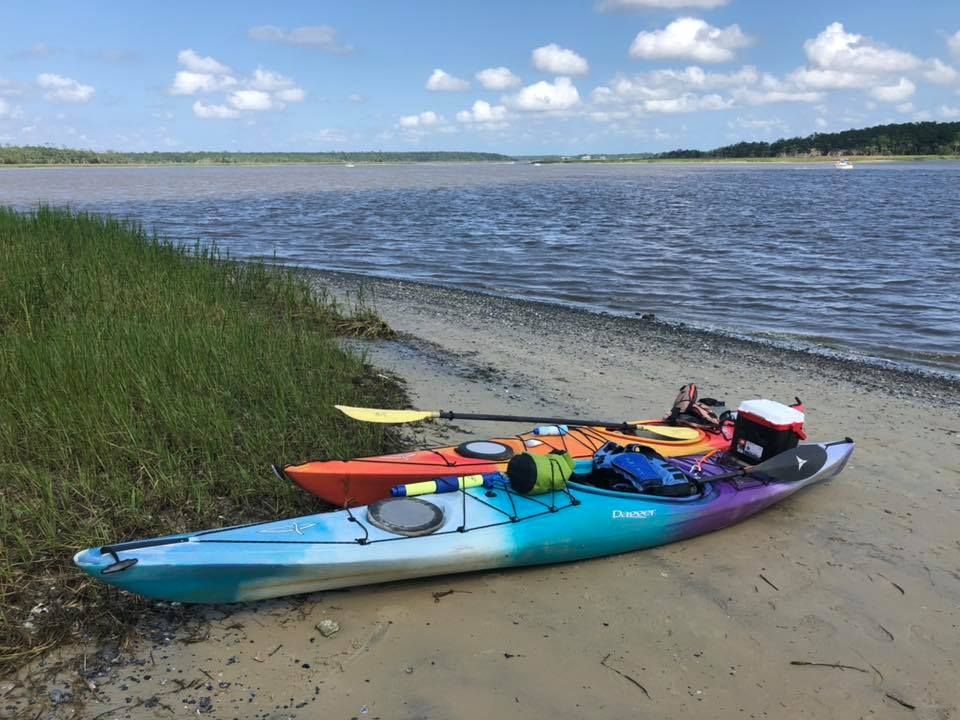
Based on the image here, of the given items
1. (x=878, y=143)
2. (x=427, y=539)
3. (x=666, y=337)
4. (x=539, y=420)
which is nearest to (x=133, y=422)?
(x=427, y=539)

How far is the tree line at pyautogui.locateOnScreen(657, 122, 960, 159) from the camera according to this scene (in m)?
108

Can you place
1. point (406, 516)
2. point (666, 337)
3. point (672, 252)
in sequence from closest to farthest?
1. point (406, 516)
2. point (666, 337)
3. point (672, 252)

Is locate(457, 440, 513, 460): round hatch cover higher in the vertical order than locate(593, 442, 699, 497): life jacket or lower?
higher

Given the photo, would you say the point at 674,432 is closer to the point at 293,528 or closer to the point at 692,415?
the point at 692,415

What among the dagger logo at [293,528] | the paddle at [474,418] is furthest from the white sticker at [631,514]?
the dagger logo at [293,528]

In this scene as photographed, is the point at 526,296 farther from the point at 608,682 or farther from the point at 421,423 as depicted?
the point at 608,682

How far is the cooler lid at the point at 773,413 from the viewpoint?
475cm

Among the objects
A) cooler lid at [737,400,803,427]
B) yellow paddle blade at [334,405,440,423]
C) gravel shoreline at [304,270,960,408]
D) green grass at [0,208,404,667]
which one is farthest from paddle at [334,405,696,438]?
gravel shoreline at [304,270,960,408]

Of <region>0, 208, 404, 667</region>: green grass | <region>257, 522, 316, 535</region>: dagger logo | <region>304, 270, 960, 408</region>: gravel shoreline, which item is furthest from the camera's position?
<region>304, 270, 960, 408</region>: gravel shoreline

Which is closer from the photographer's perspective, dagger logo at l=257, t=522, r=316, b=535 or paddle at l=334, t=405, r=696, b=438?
dagger logo at l=257, t=522, r=316, b=535

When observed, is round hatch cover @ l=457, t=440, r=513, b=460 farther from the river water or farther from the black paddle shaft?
the river water

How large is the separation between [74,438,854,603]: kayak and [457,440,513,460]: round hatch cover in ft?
1.38

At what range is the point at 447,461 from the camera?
4.47 metres

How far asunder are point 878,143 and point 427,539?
443 feet
